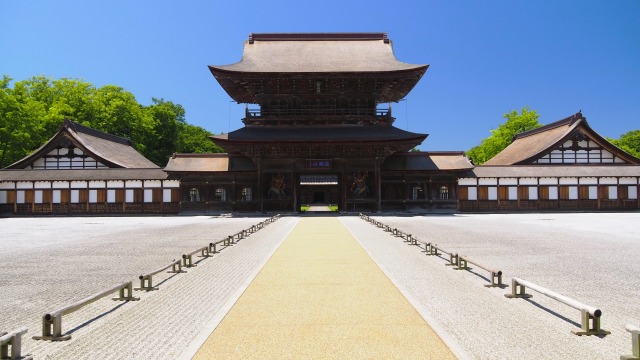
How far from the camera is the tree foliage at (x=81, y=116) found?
46056 mm

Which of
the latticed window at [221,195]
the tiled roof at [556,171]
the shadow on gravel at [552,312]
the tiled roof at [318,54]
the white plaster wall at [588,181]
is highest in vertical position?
the tiled roof at [318,54]

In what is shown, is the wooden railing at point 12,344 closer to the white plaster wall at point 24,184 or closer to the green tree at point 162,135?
the white plaster wall at point 24,184

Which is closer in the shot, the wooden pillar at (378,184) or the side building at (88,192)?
the wooden pillar at (378,184)

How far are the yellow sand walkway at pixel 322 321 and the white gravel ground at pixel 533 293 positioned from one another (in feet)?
1.60

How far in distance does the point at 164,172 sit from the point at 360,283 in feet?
112

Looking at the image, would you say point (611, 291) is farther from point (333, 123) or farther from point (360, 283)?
point (333, 123)

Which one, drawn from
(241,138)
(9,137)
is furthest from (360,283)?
(9,137)

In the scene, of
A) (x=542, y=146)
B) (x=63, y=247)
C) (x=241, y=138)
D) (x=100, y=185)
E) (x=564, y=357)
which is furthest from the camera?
(x=542, y=146)

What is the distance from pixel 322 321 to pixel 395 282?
124 inches

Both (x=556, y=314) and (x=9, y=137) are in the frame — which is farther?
(x=9, y=137)

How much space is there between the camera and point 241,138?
121 ft

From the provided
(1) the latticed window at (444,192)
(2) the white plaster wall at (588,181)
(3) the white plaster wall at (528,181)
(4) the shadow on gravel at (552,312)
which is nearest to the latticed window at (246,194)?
(1) the latticed window at (444,192)

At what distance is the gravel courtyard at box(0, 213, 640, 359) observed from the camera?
237 inches

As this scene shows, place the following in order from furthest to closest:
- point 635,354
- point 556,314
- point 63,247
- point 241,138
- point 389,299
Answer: point 241,138, point 63,247, point 389,299, point 556,314, point 635,354
